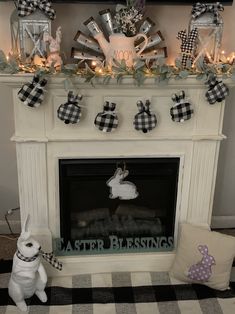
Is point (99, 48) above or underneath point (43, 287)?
above

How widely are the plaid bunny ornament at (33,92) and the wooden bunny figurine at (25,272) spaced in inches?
22.5

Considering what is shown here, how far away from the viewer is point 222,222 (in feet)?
9.04

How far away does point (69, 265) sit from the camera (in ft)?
7.45

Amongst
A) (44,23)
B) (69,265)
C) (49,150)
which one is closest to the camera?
(44,23)

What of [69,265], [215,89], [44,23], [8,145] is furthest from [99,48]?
[69,265]

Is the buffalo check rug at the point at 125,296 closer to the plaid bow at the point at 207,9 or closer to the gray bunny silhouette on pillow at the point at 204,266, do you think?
the gray bunny silhouette on pillow at the point at 204,266

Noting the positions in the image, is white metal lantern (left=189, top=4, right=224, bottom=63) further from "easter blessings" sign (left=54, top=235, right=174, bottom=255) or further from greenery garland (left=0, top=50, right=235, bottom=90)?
"easter blessings" sign (left=54, top=235, right=174, bottom=255)

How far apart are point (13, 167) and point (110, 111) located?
0.82 meters

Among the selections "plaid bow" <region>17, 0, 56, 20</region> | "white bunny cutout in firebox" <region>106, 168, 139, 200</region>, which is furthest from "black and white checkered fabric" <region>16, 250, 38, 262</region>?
"plaid bow" <region>17, 0, 56, 20</region>

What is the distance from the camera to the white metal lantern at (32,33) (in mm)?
1895

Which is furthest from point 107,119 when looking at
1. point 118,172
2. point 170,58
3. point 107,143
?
point 170,58

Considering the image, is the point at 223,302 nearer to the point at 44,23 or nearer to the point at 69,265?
the point at 69,265

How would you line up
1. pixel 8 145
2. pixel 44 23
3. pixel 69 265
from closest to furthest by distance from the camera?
1. pixel 44 23
2. pixel 69 265
3. pixel 8 145

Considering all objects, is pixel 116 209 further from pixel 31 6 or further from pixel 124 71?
pixel 31 6
